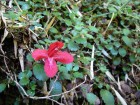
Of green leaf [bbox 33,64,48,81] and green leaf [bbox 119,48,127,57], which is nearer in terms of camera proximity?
green leaf [bbox 33,64,48,81]

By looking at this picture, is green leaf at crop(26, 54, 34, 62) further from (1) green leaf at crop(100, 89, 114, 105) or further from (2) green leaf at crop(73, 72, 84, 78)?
(1) green leaf at crop(100, 89, 114, 105)

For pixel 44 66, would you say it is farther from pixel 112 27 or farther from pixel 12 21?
pixel 112 27

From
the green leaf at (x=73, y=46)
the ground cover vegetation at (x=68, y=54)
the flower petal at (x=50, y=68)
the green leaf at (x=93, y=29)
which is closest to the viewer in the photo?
the flower petal at (x=50, y=68)

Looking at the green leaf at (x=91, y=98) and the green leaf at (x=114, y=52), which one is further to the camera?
the green leaf at (x=114, y=52)

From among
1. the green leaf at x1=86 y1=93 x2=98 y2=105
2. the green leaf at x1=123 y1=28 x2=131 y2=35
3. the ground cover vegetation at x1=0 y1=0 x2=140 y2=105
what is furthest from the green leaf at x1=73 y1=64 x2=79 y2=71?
the green leaf at x1=123 y1=28 x2=131 y2=35

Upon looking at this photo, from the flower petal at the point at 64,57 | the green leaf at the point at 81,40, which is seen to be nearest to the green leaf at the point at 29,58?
the flower petal at the point at 64,57

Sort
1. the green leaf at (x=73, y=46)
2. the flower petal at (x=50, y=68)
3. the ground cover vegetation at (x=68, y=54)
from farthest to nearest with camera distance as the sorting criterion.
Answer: the green leaf at (x=73, y=46)
the ground cover vegetation at (x=68, y=54)
the flower petal at (x=50, y=68)

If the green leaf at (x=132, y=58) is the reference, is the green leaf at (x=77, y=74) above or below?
above

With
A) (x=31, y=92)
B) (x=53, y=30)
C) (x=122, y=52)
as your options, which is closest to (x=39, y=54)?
(x=31, y=92)

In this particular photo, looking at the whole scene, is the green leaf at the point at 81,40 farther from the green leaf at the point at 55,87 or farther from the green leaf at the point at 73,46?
the green leaf at the point at 55,87
